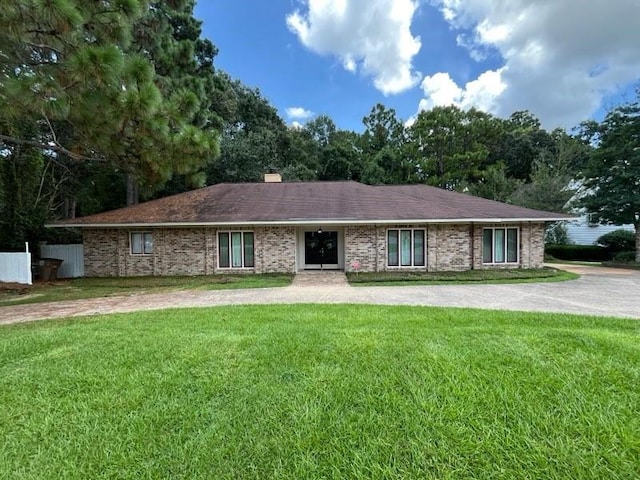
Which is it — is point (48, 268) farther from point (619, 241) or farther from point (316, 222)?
point (619, 241)

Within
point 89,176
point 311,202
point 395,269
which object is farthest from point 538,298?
point 89,176

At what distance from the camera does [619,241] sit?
20.1m

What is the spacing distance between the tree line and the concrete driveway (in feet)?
10.9

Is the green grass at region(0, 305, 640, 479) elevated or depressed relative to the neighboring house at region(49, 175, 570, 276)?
depressed

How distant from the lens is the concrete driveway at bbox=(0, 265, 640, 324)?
294 inches

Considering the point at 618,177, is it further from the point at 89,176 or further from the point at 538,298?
the point at 89,176

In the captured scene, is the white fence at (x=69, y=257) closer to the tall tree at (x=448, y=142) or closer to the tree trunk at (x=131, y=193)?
the tree trunk at (x=131, y=193)

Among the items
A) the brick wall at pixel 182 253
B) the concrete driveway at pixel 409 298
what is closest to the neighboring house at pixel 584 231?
the concrete driveway at pixel 409 298

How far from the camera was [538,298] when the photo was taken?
8562mm

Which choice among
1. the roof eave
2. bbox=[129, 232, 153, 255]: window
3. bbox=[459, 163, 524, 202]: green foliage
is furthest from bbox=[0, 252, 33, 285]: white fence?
bbox=[459, 163, 524, 202]: green foliage

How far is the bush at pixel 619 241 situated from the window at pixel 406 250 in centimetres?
1465

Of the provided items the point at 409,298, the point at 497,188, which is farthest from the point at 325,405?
the point at 497,188

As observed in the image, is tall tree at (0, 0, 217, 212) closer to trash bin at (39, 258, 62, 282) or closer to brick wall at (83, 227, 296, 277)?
brick wall at (83, 227, 296, 277)

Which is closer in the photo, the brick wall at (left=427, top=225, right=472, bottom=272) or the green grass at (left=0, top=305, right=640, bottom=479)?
the green grass at (left=0, top=305, right=640, bottom=479)
